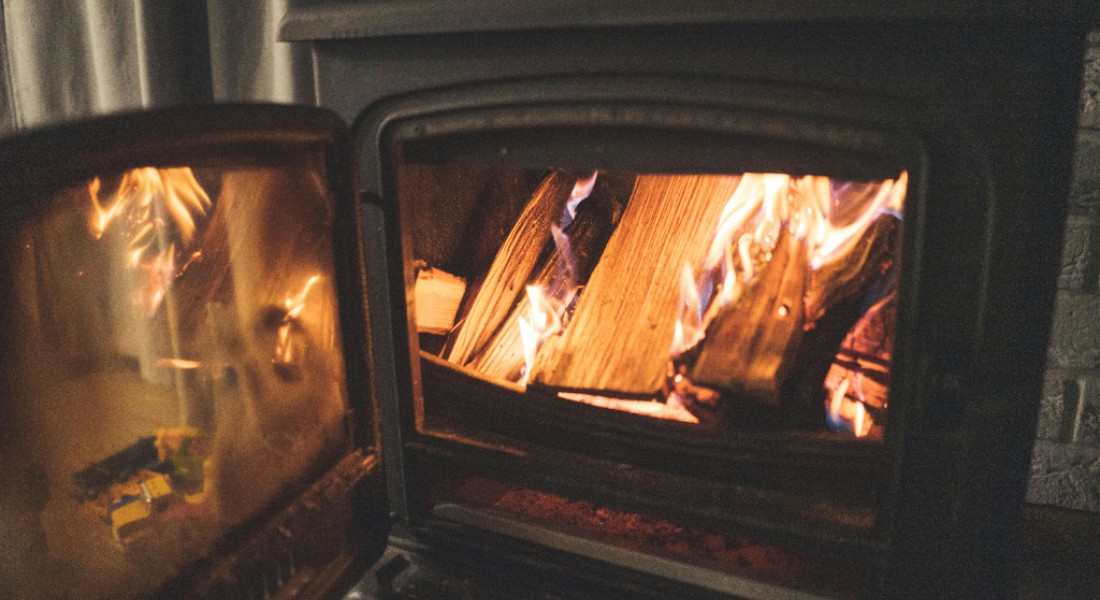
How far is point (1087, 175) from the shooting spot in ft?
2.90

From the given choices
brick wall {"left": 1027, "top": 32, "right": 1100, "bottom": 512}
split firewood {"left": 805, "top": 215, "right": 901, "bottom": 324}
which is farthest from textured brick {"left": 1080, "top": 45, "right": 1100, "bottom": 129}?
split firewood {"left": 805, "top": 215, "right": 901, "bottom": 324}

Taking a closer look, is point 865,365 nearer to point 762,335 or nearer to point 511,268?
point 762,335

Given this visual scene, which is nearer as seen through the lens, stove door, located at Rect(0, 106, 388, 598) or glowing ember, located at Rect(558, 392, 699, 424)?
stove door, located at Rect(0, 106, 388, 598)

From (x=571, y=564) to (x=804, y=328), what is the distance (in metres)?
0.39

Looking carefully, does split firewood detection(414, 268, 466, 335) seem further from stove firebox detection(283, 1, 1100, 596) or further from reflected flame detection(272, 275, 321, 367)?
reflected flame detection(272, 275, 321, 367)

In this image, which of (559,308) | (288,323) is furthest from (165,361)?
(559,308)

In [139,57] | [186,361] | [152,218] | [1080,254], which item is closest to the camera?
[152,218]

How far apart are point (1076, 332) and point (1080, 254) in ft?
0.33

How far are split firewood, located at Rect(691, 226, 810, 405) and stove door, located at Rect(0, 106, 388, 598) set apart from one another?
0.42 metres

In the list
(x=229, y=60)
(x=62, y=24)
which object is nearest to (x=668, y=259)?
(x=229, y=60)

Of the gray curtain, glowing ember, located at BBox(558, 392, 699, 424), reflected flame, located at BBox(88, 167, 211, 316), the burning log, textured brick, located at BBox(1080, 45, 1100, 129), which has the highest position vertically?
the gray curtain

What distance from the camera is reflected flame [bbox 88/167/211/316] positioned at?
2.18ft

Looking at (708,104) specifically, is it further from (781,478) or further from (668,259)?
(781,478)

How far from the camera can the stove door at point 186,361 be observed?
0.60 metres
